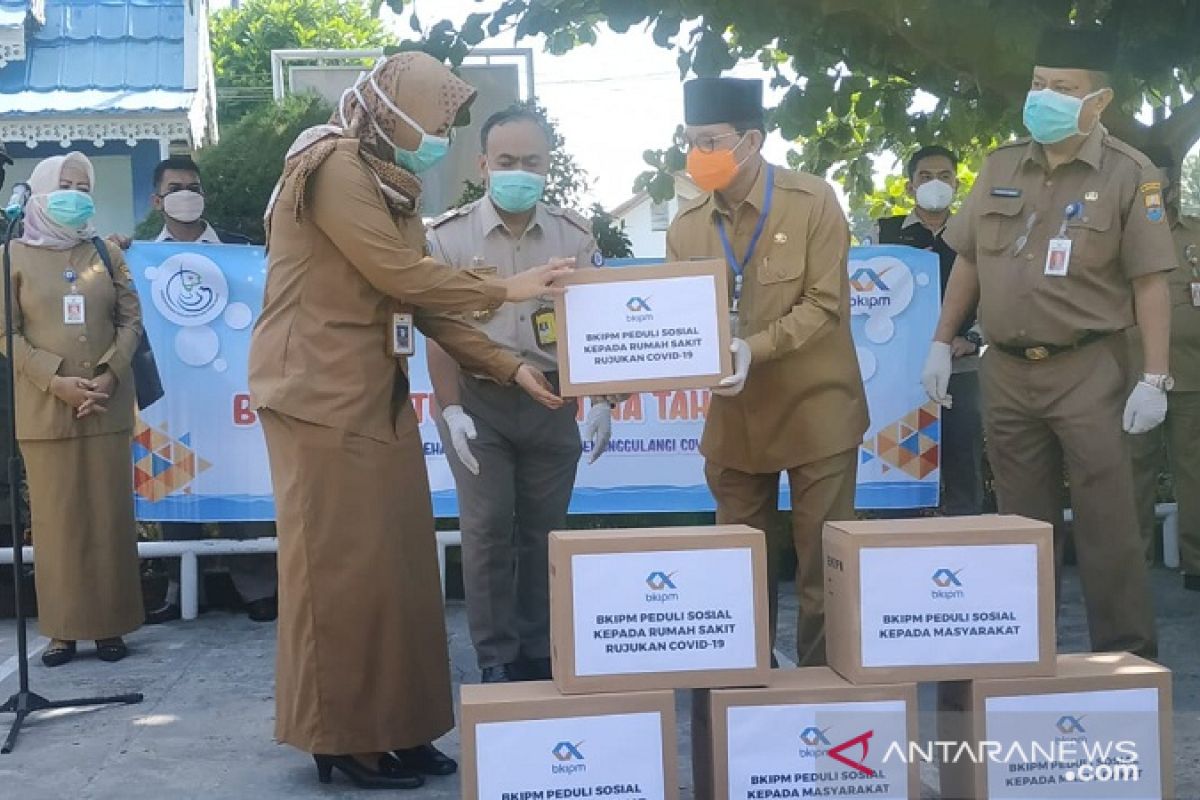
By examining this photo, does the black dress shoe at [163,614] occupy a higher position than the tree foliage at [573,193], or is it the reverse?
the tree foliage at [573,193]

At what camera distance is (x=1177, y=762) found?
4.31m

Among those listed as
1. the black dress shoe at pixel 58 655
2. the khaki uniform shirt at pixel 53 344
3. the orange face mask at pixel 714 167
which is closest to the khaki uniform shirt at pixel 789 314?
the orange face mask at pixel 714 167

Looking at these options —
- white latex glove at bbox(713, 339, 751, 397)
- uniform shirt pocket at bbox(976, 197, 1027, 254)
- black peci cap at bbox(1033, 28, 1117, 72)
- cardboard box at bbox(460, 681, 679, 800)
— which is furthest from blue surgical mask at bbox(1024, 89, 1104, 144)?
cardboard box at bbox(460, 681, 679, 800)

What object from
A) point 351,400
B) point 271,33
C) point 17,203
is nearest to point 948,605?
point 351,400

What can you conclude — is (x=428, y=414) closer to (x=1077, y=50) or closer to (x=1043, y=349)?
(x=1043, y=349)

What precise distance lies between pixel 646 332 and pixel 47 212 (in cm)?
330

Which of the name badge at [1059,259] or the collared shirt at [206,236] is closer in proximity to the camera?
the name badge at [1059,259]

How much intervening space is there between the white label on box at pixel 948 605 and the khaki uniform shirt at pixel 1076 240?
4.64 feet

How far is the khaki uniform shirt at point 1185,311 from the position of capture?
7051 millimetres

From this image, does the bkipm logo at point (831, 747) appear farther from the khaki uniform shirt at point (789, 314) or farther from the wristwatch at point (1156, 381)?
the wristwatch at point (1156, 381)

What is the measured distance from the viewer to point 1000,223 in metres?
5.16

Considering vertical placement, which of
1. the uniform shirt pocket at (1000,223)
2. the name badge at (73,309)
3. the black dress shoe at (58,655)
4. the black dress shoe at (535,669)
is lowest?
the black dress shoe at (58,655)

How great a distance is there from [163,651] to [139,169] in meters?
8.37

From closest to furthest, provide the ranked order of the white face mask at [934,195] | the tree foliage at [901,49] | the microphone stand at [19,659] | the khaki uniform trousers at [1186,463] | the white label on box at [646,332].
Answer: the white label on box at [646,332] < the microphone stand at [19,659] < the tree foliage at [901,49] < the khaki uniform trousers at [1186,463] < the white face mask at [934,195]
